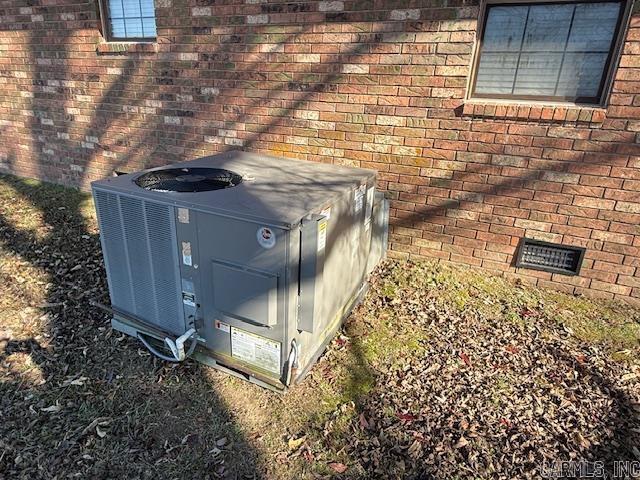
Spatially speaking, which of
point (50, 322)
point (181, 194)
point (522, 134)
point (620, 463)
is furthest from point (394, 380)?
point (50, 322)

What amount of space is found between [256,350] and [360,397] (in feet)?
2.15

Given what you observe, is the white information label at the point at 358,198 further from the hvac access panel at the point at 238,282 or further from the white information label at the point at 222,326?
the white information label at the point at 222,326

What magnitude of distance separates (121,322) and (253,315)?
114cm

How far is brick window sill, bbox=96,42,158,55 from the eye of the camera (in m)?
4.26

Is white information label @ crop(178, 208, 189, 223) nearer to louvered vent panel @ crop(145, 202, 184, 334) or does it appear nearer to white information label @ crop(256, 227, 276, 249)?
louvered vent panel @ crop(145, 202, 184, 334)

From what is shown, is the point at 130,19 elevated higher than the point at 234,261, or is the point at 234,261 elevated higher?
the point at 130,19

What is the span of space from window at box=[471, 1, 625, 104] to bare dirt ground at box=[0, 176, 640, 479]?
5.13 ft

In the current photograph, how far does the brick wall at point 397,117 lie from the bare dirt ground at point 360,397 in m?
0.59

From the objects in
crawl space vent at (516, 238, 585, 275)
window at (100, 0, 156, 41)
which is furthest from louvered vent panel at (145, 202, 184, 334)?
window at (100, 0, 156, 41)

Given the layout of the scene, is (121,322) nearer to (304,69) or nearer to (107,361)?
(107,361)

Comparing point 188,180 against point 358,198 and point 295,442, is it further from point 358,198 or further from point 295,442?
point 295,442

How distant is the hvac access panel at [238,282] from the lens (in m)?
2.07

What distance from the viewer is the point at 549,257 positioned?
11.1ft

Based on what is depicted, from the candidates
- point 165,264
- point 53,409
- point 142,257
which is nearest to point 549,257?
point 165,264
